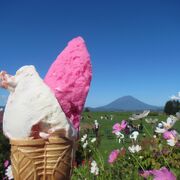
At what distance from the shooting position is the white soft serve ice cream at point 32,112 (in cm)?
150

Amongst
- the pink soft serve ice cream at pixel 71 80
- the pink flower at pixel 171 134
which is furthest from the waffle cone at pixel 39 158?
the pink flower at pixel 171 134

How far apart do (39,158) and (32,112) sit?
16cm

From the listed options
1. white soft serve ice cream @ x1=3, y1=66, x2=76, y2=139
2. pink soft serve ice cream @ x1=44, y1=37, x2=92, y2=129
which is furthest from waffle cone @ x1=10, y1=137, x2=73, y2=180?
pink soft serve ice cream @ x1=44, y1=37, x2=92, y2=129

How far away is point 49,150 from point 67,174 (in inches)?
5.6

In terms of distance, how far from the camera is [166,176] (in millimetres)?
1324

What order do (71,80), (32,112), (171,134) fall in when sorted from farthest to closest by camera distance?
(171,134) < (71,80) < (32,112)

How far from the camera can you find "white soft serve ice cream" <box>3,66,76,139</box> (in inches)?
58.9

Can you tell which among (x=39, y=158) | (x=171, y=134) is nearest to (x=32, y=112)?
(x=39, y=158)

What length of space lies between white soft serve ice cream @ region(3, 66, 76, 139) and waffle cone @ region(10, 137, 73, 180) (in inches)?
1.3

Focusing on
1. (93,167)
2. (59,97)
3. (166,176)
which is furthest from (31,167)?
(93,167)

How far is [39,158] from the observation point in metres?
1.50

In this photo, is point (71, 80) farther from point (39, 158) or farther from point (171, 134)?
point (171, 134)

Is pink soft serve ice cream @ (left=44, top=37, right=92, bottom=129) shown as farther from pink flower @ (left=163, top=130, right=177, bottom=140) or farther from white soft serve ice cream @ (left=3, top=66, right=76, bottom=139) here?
pink flower @ (left=163, top=130, right=177, bottom=140)

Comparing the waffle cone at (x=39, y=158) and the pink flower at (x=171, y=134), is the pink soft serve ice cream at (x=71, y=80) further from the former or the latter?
the pink flower at (x=171, y=134)
